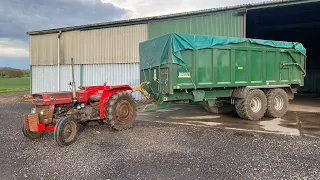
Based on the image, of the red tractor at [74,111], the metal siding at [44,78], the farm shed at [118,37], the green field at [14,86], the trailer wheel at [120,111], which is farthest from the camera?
the green field at [14,86]

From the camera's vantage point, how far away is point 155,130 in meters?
7.82

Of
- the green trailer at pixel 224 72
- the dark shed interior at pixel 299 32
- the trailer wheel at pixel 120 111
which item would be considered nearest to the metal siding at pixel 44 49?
the green trailer at pixel 224 72

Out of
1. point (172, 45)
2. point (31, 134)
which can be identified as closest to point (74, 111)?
point (31, 134)

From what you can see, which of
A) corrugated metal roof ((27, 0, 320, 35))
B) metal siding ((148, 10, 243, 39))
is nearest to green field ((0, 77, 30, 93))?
corrugated metal roof ((27, 0, 320, 35))

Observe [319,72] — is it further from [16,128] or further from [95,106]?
[16,128]

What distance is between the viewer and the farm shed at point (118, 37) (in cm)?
1355

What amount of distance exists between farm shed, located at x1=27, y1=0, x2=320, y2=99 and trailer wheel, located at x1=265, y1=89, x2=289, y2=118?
4.24 meters

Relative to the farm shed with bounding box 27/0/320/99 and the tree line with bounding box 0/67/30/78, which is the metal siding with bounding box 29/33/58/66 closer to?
the farm shed with bounding box 27/0/320/99

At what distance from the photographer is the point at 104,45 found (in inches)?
659

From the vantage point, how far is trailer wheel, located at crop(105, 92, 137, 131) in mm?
6977

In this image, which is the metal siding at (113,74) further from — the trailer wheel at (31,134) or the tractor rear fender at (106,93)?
the trailer wheel at (31,134)

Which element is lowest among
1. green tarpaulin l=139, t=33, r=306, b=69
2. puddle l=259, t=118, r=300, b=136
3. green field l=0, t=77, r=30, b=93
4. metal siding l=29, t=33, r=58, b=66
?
puddle l=259, t=118, r=300, b=136

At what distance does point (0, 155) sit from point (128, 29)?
39.0ft

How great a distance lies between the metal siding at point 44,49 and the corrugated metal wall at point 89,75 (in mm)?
456
